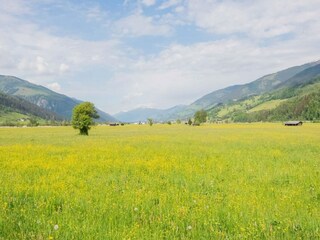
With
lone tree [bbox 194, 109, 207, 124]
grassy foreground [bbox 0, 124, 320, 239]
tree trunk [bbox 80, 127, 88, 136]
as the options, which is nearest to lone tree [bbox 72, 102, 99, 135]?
tree trunk [bbox 80, 127, 88, 136]

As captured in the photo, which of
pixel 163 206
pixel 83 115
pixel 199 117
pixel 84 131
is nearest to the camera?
pixel 163 206

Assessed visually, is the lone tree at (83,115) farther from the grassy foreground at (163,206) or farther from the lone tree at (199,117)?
the lone tree at (199,117)

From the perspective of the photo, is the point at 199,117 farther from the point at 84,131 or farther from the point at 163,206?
the point at 163,206

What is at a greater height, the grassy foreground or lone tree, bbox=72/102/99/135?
lone tree, bbox=72/102/99/135

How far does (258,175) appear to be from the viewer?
1429 cm

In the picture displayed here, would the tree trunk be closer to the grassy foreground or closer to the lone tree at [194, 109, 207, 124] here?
the grassy foreground

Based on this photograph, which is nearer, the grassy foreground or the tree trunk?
the grassy foreground

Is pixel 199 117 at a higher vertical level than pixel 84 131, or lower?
higher

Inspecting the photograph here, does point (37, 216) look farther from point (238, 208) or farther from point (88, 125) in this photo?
point (88, 125)

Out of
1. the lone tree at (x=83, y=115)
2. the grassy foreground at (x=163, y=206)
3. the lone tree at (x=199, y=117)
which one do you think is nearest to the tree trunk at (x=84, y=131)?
the lone tree at (x=83, y=115)

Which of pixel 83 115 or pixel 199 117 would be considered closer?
pixel 83 115

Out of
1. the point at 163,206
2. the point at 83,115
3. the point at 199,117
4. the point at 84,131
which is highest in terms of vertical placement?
the point at 83,115

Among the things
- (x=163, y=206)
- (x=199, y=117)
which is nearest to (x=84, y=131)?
(x=163, y=206)

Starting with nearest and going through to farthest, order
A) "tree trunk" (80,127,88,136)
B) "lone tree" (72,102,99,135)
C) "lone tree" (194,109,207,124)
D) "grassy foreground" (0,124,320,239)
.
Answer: "grassy foreground" (0,124,320,239) < "lone tree" (72,102,99,135) < "tree trunk" (80,127,88,136) < "lone tree" (194,109,207,124)
